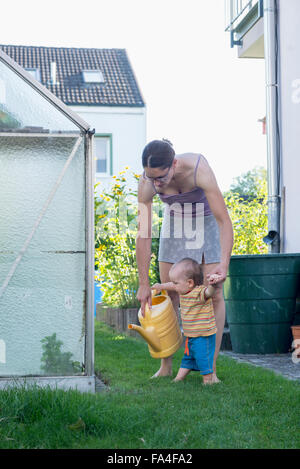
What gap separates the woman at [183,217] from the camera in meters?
3.43

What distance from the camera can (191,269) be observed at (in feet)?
12.1

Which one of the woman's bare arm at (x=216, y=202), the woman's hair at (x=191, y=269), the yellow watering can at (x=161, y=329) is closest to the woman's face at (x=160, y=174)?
the woman's bare arm at (x=216, y=202)

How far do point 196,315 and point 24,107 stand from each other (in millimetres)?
1591

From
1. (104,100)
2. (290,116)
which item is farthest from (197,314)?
(104,100)

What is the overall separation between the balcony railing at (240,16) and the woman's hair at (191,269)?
4690mm

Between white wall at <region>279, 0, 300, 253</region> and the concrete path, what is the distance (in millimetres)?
1420

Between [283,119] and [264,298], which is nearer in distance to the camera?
[264,298]

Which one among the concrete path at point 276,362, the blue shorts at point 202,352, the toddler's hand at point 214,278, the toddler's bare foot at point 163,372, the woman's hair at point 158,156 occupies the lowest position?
the concrete path at point 276,362

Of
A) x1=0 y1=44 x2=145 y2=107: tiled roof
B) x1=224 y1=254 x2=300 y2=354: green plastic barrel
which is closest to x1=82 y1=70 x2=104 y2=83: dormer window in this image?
x1=0 y1=44 x2=145 y2=107: tiled roof

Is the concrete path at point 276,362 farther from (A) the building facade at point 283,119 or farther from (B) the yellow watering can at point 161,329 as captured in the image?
(A) the building facade at point 283,119

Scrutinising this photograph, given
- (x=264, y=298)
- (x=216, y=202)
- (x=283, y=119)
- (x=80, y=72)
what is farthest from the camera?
(x=80, y=72)

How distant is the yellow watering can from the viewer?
374cm

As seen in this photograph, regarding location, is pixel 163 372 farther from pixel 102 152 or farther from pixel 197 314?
pixel 102 152
